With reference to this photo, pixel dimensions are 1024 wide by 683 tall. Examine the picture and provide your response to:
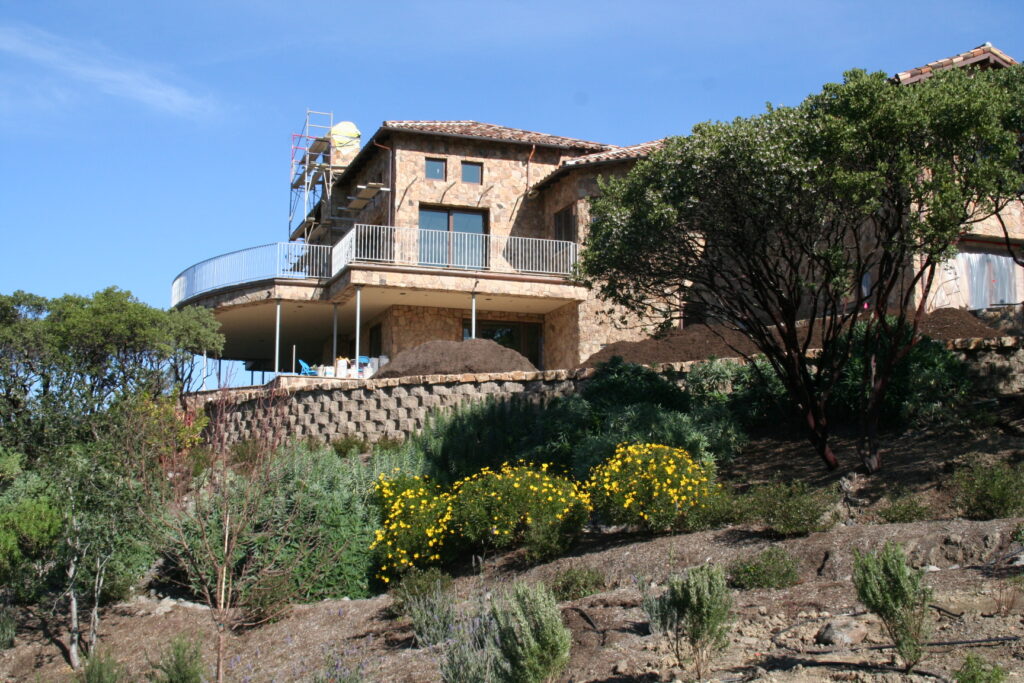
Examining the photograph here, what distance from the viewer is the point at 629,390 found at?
14469 millimetres

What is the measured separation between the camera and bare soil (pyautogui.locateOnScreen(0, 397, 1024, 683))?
694 cm

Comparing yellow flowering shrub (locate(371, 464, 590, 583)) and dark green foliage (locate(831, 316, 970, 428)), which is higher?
dark green foliage (locate(831, 316, 970, 428))

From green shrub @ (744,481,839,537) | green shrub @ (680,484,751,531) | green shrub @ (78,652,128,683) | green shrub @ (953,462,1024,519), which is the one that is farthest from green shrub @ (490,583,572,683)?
green shrub @ (953,462,1024,519)

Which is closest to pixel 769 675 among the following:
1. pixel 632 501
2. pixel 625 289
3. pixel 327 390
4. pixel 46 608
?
pixel 632 501

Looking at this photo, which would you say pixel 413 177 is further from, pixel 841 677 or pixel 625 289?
pixel 841 677

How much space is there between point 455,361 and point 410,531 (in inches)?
263

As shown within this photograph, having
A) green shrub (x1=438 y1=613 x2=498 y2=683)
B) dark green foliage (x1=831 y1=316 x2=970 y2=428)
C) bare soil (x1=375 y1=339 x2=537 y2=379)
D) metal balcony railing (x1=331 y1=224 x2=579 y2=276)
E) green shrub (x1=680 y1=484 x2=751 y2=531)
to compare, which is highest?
metal balcony railing (x1=331 y1=224 x2=579 y2=276)

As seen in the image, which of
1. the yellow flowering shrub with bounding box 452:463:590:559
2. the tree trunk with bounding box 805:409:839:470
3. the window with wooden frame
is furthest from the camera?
the window with wooden frame

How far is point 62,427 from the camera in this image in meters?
14.8

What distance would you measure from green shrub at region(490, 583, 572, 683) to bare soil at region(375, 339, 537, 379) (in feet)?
36.9

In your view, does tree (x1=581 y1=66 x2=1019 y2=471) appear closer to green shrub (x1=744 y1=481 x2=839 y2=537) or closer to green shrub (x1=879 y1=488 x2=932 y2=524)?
green shrub (x1=879 y1=488 x2=932 y2=524)

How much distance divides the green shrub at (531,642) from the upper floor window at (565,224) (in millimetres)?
18288

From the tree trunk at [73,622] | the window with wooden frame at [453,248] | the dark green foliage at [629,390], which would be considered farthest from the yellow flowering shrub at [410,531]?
the window with wooden frame at [453,248]

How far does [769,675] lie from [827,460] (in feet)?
19.6
